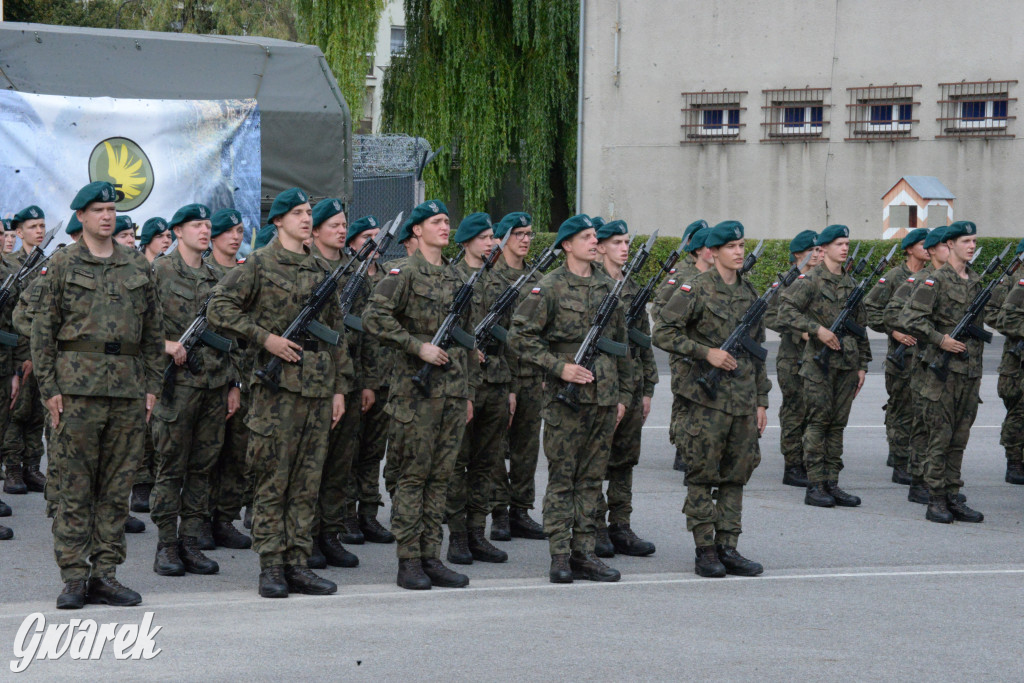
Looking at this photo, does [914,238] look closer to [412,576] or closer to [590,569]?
[590,569]

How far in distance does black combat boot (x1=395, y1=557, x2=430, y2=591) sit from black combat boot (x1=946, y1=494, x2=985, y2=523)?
4.35m

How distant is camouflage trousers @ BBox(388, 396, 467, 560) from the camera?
736cm

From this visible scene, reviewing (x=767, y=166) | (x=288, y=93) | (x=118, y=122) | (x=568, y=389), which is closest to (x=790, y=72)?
(x=767, y=166)

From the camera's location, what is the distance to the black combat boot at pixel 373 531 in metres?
8.66

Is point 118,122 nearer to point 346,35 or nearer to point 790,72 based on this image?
point 346,35

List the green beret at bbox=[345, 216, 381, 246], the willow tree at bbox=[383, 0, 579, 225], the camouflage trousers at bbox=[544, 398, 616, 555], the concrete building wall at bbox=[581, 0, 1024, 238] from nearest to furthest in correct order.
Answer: the camouflage trousers at bbox=[544, 398, 616, 555], the green beret at bbox=[345, 216, 381, 246], the concrete building wall at bbox=[581, 0, 1024, 238], the willow tree at bbox=[383, 0, 579, 225]

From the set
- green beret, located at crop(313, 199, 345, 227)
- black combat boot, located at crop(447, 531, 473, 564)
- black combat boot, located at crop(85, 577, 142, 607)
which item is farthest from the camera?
→ black combat boot, located at crop(447, 531, 473, 564)

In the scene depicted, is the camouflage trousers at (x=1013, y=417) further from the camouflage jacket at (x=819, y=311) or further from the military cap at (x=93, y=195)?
the military cap at (x=93, y=195)

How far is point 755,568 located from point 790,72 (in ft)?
71.9

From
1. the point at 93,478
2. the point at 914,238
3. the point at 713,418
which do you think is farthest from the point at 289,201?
the point at 914,238

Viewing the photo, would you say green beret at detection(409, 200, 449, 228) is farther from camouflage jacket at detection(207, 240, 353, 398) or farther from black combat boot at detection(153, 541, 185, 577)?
black combat boot at detection(153, 541, 185, 577)

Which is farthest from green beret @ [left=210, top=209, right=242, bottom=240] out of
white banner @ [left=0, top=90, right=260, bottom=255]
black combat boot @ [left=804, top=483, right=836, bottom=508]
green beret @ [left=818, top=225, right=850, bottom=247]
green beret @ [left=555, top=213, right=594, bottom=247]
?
white banner @ [left=0, top=90, right=260, bottom=255]

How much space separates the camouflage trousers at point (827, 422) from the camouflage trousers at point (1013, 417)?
5.58 feet

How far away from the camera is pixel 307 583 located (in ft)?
23.2
